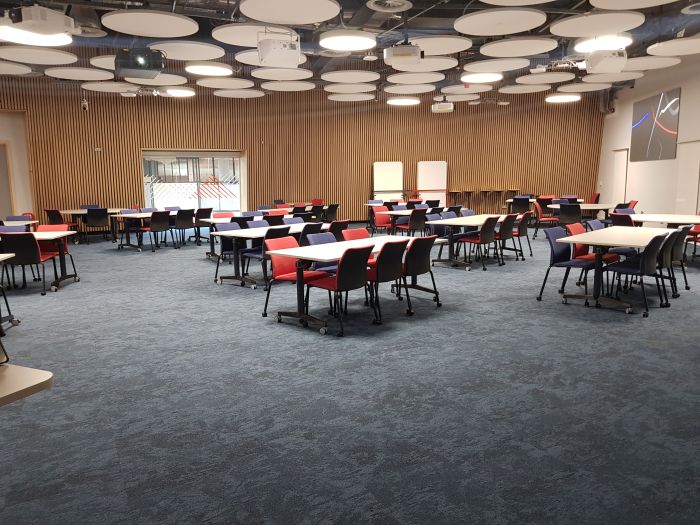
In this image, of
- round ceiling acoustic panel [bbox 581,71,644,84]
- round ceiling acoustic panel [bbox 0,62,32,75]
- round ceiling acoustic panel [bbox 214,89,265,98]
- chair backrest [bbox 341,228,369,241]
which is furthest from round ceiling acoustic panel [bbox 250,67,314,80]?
round ceiling acoustic panel [bbox 581,71,644,84]

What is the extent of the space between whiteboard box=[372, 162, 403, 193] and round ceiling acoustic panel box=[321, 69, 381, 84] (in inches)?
275

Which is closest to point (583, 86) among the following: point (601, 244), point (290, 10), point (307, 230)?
point (601, 244)

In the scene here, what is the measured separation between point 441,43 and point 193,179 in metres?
11.4

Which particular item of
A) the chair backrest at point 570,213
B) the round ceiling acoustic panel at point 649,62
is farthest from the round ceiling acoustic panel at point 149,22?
the chair backrest at point 570,213

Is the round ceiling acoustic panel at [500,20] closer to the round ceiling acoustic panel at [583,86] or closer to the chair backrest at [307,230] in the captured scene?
the chair backrest at [307,230]

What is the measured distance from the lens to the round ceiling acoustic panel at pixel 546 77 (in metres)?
A: 12.6

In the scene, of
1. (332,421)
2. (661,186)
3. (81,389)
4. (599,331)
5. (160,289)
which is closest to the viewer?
(332,421)

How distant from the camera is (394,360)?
5035 mm

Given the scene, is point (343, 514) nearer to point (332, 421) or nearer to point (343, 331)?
point (332, 421)

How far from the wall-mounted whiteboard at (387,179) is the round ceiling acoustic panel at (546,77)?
6475 mm

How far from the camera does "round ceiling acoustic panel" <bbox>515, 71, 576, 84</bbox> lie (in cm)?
1263

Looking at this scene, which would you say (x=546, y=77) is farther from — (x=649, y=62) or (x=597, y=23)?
(x=597, y=23)

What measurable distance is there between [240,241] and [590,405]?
6.18 meters

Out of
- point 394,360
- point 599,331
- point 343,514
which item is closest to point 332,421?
point 343,514
